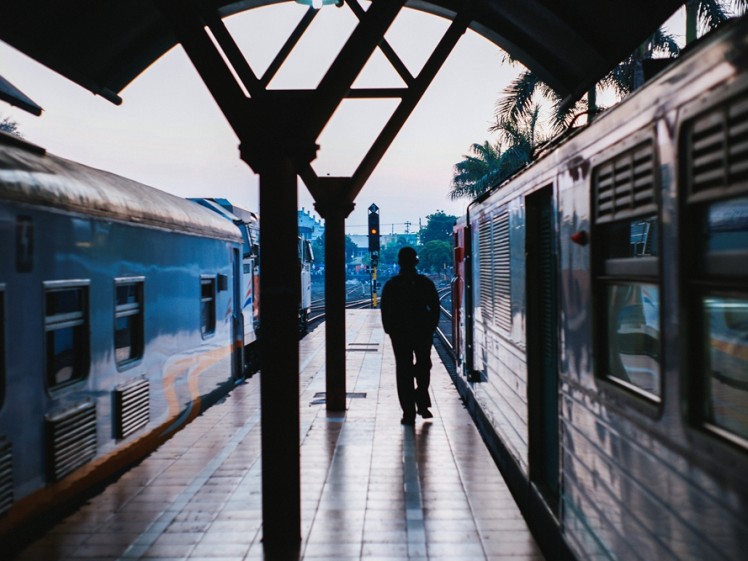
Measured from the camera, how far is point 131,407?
6.40 m

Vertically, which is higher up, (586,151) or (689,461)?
(586,151)

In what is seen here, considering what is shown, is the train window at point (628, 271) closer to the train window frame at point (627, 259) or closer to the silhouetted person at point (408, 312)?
A: the train window frame at point (627, 259)

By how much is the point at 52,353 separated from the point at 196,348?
380cm

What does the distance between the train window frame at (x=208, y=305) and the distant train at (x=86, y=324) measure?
191 millimetres

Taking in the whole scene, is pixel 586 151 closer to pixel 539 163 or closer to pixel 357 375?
pixel 539 163

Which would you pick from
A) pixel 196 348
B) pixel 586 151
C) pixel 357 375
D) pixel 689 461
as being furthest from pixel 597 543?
pixel 357 375

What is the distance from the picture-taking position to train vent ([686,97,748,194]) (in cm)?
193

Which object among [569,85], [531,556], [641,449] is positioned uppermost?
[569,85]

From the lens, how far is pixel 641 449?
110 inches

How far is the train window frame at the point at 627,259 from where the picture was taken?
266cm

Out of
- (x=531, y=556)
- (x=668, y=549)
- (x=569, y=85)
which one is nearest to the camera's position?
(x=668, y=549)

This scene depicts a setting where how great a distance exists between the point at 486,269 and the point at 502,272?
1.21m

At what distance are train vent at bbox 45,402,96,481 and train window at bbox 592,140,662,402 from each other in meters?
3.60

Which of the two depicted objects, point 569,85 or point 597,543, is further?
point 569,85
